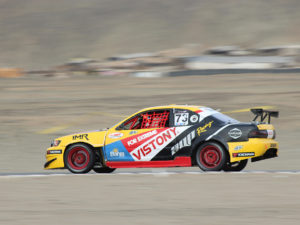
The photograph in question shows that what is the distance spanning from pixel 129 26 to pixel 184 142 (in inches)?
3395

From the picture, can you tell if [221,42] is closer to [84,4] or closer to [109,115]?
[84,4]

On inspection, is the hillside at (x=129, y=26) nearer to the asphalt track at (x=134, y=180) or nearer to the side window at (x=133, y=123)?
the asphalt track at (x=134, y=180)

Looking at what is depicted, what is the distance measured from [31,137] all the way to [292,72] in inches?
977

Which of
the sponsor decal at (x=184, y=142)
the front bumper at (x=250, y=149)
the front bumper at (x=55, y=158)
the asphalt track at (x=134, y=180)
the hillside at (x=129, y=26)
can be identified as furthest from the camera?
the hillside at (x=129, y=26)

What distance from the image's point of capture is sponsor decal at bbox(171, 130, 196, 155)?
458 inches

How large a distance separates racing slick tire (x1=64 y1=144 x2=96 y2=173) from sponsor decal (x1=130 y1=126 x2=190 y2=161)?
29.4 inches

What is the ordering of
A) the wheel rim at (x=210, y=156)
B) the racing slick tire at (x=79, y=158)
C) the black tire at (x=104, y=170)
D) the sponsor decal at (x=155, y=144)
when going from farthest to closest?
the black tire at (x=104, y=170) < the racing slick tire at (x=79, y=158) < the sponsor decal at (x=155, y=144) < the wheel rim at (x=210, y=156)

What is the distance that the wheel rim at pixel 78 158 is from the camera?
1211cm

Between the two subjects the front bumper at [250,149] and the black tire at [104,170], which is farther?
the black tire at [104,170]

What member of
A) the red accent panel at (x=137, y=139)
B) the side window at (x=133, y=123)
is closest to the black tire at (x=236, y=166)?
the red accent panel at (x=137, y=139)

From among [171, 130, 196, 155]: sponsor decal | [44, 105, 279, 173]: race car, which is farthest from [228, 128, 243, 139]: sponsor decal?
[171, 130, 196, 155]: sponsor decal

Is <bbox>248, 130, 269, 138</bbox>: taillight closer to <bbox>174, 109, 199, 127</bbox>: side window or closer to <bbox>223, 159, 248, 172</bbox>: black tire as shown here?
<bbox>223, 159, 248, 172</bbox>: black tire

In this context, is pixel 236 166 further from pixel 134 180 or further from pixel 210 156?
pixel 134 180

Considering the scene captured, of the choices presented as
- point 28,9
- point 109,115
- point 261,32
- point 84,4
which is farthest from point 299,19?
point 109,115
